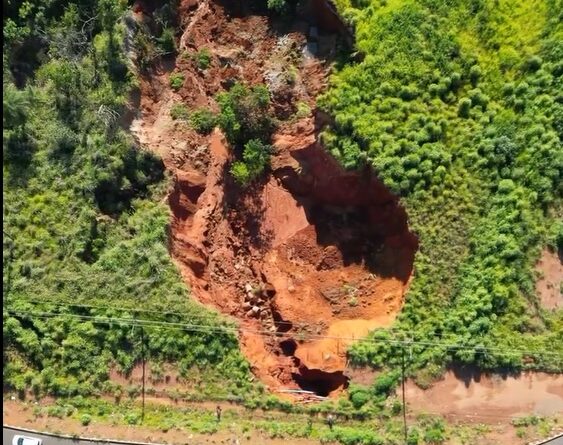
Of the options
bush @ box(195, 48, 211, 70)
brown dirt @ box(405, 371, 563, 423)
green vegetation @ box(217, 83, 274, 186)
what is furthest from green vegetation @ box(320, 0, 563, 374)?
bush @ box(195, 48, 211, 70)

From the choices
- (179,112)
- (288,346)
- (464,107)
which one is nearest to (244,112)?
(179,112)

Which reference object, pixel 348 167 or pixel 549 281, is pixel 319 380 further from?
pixel 549 281

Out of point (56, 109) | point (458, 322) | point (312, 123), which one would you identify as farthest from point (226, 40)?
point (458, 322)

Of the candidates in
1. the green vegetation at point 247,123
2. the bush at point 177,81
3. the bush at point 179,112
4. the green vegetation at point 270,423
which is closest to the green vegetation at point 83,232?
the green vegetation at point 270,423

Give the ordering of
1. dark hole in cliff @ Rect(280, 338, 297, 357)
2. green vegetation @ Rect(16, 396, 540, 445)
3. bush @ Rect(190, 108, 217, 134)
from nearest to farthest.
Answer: green vegetation @ Rect(16, 396, 540, 445)
dark hole in cliff @ Rect(280, 338, 297, 357)
bush @ Rect(190, 108, 217, 134)

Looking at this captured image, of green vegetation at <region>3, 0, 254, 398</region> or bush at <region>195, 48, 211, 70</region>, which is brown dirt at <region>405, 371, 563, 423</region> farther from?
bush at <region>195, 48, 211, 70</region>
